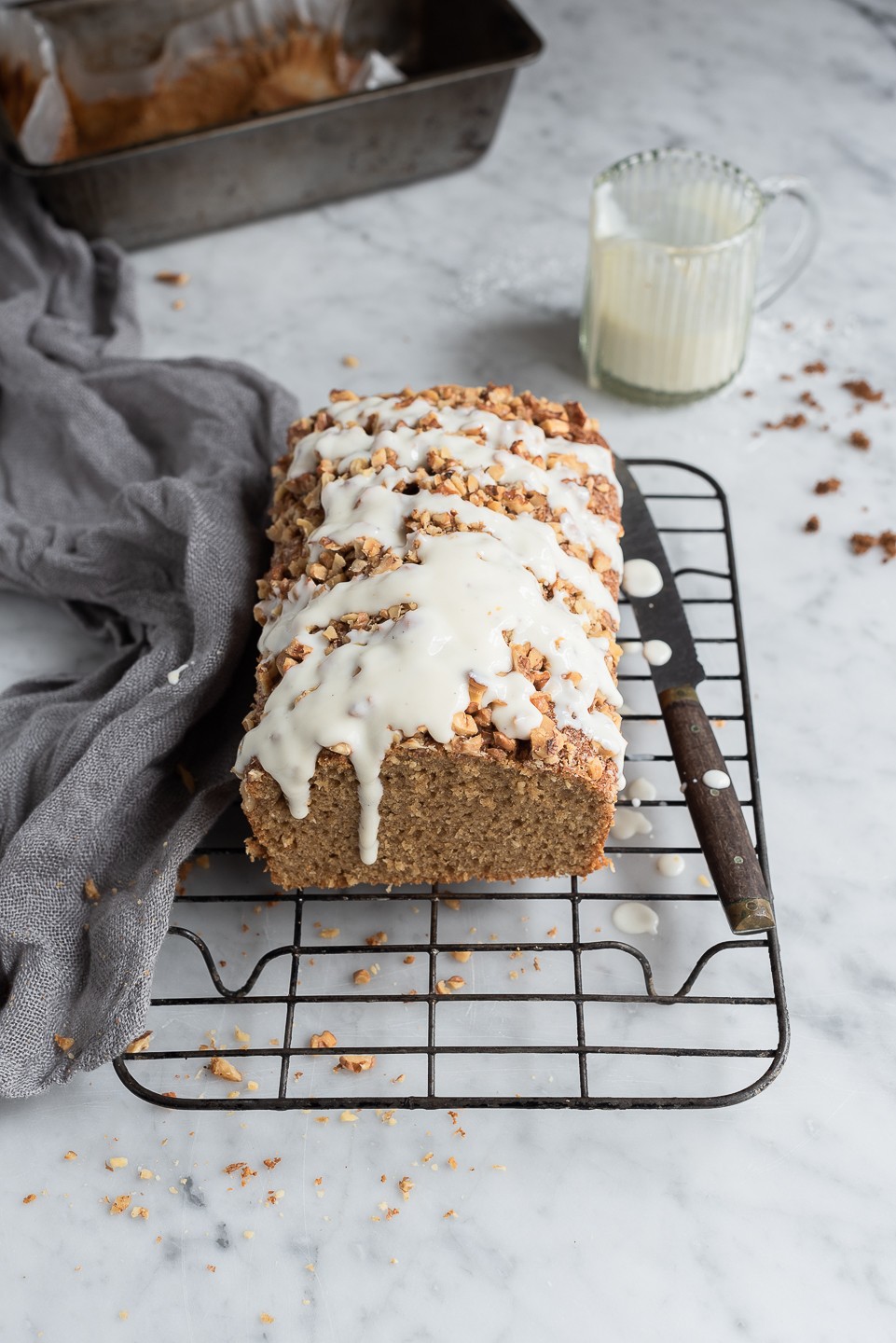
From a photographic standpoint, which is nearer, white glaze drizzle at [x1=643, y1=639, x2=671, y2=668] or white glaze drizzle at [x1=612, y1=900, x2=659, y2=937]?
white glaze drizzle at [x1=612, y1=900, x2=659, y2=937]

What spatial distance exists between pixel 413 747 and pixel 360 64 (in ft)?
7.02

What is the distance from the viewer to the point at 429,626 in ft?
5.68

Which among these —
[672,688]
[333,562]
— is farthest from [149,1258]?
[672,688]

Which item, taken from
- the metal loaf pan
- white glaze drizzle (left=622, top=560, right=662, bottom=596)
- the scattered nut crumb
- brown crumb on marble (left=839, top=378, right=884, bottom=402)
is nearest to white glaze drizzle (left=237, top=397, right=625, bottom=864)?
white glaze drizzle (left=622, top=560, right=662, bottom=596)

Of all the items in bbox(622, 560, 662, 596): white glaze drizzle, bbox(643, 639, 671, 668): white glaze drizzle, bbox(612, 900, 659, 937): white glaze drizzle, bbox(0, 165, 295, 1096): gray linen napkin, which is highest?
bbox(622, 560, 662, 596): white glaze drizzle

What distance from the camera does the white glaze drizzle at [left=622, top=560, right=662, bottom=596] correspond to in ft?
6.97

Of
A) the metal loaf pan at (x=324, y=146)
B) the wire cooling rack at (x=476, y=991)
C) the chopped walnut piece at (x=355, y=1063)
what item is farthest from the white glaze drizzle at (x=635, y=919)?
the metal loaf pan at (x=324, y=146)

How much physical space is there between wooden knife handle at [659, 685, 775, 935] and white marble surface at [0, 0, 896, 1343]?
0.20 metres

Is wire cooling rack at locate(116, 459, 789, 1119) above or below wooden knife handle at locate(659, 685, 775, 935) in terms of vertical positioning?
below

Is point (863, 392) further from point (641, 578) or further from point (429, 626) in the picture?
point (429, 626)

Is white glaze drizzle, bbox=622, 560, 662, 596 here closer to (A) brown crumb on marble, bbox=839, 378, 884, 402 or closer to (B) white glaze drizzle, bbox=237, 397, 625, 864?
(B) white glaze drizzle, bbox=237, 397, 625, 864

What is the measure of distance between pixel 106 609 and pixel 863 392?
59.9 inches

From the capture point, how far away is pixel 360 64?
320cm

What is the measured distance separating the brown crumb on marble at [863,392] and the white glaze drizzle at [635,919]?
4.22 ft
